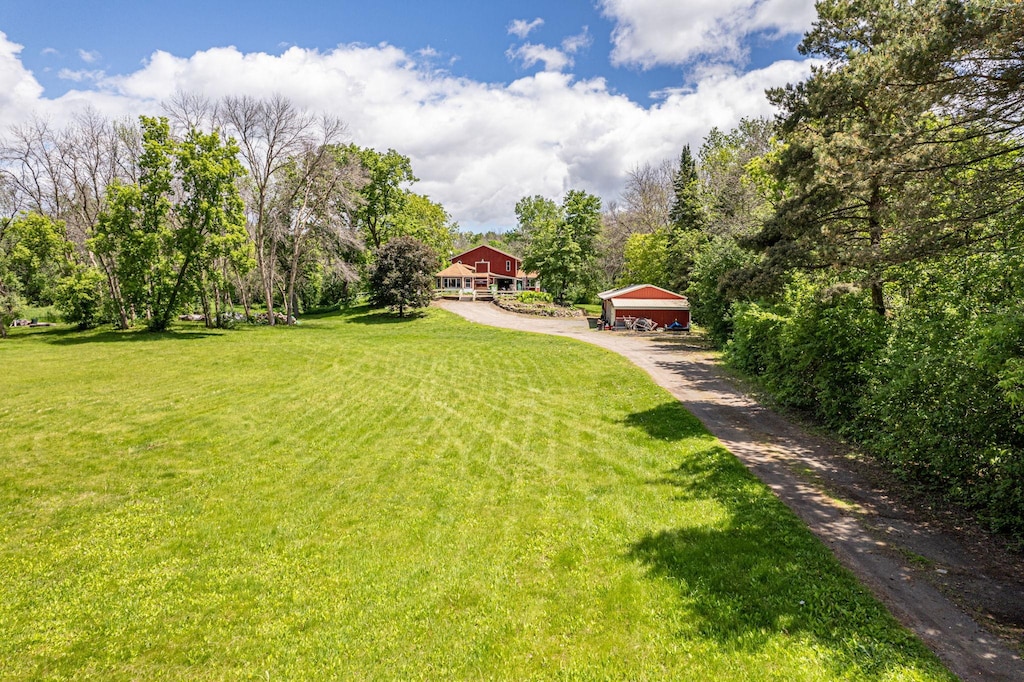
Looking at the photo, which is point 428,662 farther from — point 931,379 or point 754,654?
point 931,379

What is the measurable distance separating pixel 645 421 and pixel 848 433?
463 centimetres

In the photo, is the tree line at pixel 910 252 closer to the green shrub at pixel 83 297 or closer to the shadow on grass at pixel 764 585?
the shadow on grass at pixel 764 585

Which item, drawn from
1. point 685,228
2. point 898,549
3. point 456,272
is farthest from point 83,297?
point 685,228

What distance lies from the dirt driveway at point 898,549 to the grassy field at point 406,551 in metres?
0.37

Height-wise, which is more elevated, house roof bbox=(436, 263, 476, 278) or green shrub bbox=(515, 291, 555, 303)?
house roof bbox=(436, 263, 476, 278)

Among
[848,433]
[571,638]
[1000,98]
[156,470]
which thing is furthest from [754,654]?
[156,470]

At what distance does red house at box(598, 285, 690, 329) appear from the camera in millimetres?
34094

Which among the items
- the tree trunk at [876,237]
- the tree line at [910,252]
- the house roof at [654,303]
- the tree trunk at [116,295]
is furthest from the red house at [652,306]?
the tree trunk at [116,295]

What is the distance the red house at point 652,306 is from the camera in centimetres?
3409

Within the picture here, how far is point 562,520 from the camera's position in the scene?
775cm

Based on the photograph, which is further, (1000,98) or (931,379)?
(1000,98)

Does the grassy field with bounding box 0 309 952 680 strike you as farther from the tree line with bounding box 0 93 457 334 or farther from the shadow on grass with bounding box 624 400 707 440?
the tree line with bounding box 0 93 457 334

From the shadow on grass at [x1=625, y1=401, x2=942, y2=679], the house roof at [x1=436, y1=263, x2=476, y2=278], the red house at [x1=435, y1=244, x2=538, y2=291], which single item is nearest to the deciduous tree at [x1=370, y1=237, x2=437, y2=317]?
the house roof at [x1=436, y1=263, x2=476, y2=278]

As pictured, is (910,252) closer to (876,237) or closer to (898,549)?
(876,237)
